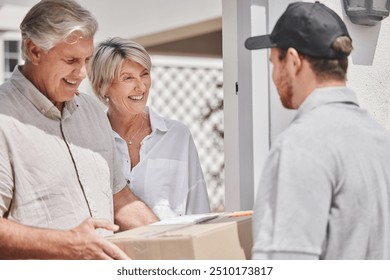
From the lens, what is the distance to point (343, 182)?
72.0 inches

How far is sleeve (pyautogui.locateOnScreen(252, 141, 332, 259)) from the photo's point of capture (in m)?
1.79

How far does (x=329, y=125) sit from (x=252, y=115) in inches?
33.3

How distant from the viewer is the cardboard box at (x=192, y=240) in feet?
6.48

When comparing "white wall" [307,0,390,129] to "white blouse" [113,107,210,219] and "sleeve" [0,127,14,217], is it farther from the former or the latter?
"sleeve" [0,127,14,217]

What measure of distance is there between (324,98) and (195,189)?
1242mm

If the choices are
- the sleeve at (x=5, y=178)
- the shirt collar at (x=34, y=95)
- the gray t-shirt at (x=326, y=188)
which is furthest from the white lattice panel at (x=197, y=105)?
the gray t-shirt at (x=326, y=188)

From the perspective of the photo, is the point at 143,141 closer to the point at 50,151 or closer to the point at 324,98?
the point at 50,151

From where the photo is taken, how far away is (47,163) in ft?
7.74

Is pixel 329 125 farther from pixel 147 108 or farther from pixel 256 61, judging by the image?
pixel 147 108

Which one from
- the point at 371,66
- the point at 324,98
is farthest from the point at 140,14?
the point at 324,98

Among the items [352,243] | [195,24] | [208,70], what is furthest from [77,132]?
[208,70]

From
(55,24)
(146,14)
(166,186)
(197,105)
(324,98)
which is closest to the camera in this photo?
(324,98)

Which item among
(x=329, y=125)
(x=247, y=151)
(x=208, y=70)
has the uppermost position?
(x=329, y=125)

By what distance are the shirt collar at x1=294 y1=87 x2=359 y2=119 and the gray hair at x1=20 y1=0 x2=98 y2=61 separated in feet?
2.58
